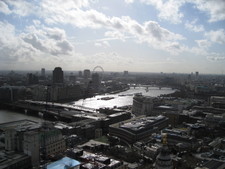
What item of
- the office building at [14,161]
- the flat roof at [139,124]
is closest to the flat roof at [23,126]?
the office building at [14,161]

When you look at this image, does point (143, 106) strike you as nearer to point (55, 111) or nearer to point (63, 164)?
point (55, 111)

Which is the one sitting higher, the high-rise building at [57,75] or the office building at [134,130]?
the high-rise building at [57,75]

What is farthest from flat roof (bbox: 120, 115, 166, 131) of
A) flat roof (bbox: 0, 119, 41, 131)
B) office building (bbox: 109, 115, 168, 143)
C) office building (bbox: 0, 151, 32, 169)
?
office building (bbox: 0, 151, 32, 169)

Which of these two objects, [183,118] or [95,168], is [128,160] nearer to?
[95,168]

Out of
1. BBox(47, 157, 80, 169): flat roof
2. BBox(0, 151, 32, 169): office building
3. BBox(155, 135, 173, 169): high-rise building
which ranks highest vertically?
BBox(155, 135, 173, 169): high-rise building

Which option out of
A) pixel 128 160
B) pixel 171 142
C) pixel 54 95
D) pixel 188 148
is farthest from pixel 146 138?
pixel 54 95

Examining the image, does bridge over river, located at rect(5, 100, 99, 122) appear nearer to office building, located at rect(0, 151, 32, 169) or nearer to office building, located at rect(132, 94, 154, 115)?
office building, located at rect(132, 94, 154, 115)

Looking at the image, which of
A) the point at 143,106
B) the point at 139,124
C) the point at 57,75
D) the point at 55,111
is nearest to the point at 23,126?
the point at 139,124

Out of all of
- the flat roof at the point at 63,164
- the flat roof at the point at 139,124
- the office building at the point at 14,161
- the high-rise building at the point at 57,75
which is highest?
the high-rise building at the point at 57,75

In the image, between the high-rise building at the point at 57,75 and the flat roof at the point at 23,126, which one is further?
the high-rise building at the point at 57,75

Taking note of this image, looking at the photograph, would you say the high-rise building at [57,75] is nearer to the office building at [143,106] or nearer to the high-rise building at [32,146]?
the office building at [143,106]

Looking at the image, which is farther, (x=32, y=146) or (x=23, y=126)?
(x=23, y=126)

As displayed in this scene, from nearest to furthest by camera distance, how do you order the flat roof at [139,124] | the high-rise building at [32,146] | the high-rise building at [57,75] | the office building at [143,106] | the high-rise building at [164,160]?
1. the high-rise building at [164,160]
2. the high-rise building at [32,146]
3. the flat roof at [139,124]
4. the office building at [143,106]
5. the high-rise building at [57,75]
